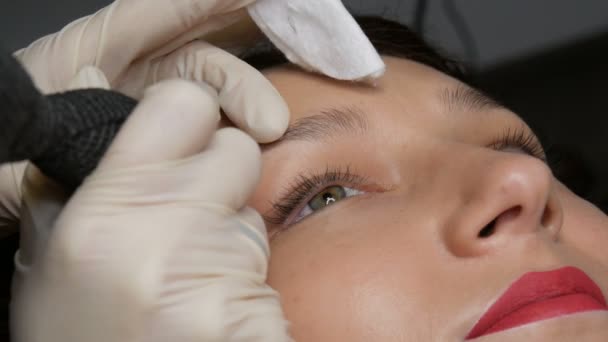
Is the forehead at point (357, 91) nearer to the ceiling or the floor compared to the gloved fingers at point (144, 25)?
nearer to the floor

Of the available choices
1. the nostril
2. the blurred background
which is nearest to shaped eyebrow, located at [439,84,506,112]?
the nostril

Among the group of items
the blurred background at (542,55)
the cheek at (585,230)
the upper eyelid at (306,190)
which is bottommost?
the blurred background at (542,55)

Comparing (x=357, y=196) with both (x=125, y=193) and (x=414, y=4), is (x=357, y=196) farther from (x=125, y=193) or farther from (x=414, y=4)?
(x=414, y=4)

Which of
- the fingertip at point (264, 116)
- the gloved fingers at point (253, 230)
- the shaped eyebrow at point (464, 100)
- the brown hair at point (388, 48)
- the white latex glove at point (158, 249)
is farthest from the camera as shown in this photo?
the brown hair at point (388, 48)

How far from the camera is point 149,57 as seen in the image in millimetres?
1058

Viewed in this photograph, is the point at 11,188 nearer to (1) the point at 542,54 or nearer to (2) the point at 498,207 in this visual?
(2) the point at 498,207

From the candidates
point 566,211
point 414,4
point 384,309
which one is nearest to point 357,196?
point 384,309

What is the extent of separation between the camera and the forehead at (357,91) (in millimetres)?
947

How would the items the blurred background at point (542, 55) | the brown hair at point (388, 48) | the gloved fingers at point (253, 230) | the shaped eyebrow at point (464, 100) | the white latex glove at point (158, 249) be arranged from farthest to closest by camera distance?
the blurred background at point (542, 55)
the brown hair at point (388, 48)
the shaped eyebrow at point (464, 100)
the gloved fingers at point (253, 230)
the white latex glove at point (158, 249)

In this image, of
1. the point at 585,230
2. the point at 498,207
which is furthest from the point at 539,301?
the point at 585,230

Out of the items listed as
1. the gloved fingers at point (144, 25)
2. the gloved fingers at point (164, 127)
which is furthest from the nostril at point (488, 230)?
the gloved fingers at point (144, 25)

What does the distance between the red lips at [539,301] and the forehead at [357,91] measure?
305mm

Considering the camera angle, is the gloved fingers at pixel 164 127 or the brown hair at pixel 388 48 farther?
the brown hair at pixel 388 48

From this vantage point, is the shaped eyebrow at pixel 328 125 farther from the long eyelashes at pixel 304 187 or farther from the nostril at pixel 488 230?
the nostril at pixel 488 230
